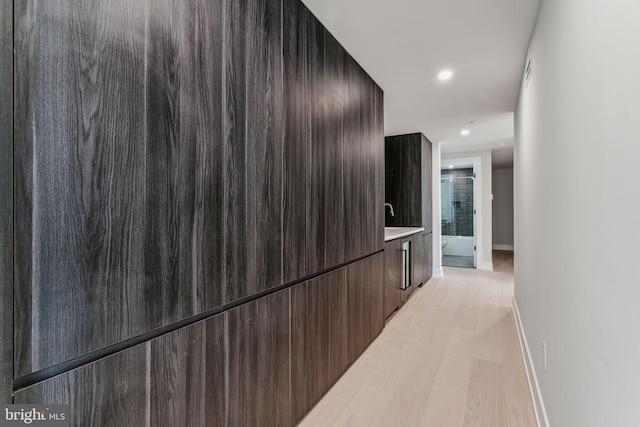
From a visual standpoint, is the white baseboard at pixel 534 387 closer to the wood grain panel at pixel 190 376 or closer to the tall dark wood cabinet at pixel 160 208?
the tall dark wood cabinet at pixel 160 208

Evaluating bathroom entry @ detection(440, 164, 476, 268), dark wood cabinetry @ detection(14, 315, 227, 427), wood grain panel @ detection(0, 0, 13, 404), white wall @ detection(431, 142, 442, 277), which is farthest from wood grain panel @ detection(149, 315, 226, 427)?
bathroom entry @ detection(440, 164, 476, 268)

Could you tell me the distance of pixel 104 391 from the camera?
814mm

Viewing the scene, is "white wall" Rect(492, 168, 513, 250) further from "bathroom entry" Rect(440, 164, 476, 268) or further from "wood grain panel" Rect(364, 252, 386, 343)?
"wood grain panel" Rect(364, 252, 386, 343)

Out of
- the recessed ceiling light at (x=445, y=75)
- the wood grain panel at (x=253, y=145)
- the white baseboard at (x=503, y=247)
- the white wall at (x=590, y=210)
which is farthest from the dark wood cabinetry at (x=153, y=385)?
the white baseboard at (x=503, y=247)

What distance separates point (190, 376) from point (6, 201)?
0.75 metres

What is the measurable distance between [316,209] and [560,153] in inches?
47.9

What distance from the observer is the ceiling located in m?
1.76

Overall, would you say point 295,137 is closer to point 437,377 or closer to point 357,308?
point 357,308

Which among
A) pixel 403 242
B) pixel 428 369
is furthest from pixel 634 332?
pixel 403 242

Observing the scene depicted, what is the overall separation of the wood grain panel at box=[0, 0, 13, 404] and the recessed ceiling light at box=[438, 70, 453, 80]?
2.72 metres

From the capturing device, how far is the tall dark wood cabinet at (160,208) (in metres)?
0.68

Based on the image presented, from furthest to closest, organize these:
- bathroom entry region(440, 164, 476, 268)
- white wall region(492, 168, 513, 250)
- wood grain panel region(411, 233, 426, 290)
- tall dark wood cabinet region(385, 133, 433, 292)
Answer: white wall region(492, 168, 513, 250) < bathroom entry region(440, 164, 476, 268) < tall dark wood cabinet region(385, 133, 433, 292) < wood grain panel region(411, 233, 426, 290)

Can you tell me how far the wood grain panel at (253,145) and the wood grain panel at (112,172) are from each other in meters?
0.09

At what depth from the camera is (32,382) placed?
2.26 feet
